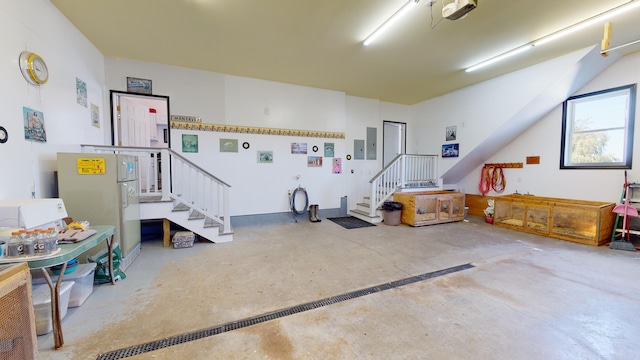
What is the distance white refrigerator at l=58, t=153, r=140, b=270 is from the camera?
2.98 metres

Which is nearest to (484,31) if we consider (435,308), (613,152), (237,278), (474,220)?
(613,152)

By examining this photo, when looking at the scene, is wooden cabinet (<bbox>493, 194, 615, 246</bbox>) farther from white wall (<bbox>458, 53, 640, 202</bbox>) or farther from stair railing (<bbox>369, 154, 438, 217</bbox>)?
stair railing (<bbox>369, 154, 438, 217</bbox>)

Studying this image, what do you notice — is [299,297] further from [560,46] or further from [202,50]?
[560,46]

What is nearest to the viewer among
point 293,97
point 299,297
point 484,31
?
point 299,297

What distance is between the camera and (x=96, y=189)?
10.1 ft

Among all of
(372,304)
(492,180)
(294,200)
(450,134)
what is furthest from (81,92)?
(492,180)

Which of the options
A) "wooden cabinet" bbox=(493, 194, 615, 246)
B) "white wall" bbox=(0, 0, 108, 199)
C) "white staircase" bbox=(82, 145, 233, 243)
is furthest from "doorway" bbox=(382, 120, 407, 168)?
"white wall" bbox=(0, 0, 108, 199)

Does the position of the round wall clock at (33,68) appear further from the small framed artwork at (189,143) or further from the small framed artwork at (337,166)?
the small framed artwork at (337,166)

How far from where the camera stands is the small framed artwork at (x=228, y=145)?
5621mm

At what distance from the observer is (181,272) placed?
325cm

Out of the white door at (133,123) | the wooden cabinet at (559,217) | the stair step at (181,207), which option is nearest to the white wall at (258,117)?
the white door at (133,123)

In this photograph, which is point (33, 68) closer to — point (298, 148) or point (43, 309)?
point (43, 309)

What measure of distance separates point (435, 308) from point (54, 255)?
10.9 ft

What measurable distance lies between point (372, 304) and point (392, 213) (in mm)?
3719
